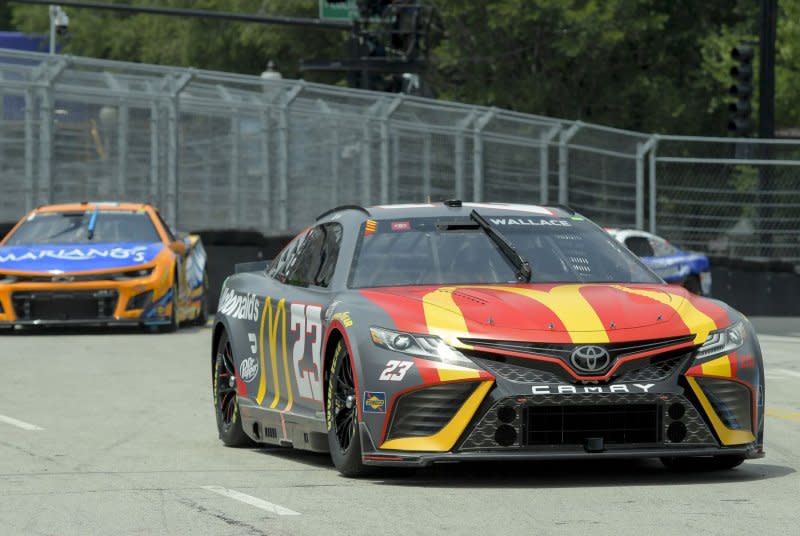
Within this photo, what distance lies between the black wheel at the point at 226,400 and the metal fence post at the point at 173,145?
16.3m

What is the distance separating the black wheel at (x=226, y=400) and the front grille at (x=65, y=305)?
9.49 m

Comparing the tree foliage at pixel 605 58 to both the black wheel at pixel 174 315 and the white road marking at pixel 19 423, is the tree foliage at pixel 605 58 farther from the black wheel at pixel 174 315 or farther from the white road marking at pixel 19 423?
the white road marking at pixel 19 423

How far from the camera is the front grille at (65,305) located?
67.9 ft

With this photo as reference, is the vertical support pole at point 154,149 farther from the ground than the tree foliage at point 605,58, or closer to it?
closer to it

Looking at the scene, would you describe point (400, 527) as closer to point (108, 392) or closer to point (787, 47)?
point (108, 392)

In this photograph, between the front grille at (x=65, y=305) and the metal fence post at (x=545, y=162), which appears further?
the metal fence post at (x=545, y=162)

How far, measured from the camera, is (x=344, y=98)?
1140 inches

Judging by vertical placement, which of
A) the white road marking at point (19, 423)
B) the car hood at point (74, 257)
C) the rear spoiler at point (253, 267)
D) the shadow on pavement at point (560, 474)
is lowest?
the white road marking at point (19, 423)

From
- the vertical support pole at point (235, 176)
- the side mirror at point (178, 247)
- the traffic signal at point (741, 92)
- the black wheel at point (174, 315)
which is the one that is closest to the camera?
the black wheel at point (174, 315)

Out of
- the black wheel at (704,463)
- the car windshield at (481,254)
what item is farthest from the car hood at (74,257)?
the black wheel at (704,463)

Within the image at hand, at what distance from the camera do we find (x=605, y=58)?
152 ft

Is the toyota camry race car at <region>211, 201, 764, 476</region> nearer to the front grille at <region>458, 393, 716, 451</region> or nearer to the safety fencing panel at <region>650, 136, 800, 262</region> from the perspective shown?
the front grille at <region>458, 393, 716, 451</region>

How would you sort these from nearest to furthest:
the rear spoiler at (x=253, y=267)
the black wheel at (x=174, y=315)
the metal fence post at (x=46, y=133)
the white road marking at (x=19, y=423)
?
1. the rear spoiler at (x=253, y=267)
2. the white road marking at (x=19, y=423)
3. the black wheel at (x=174, y=315)
4. the metal fence post at (x=46, y=133)

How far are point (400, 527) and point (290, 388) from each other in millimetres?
2431
